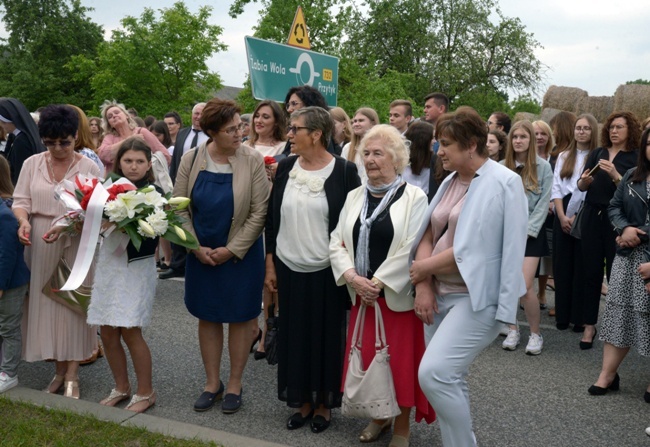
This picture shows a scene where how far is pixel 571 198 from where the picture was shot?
698cm

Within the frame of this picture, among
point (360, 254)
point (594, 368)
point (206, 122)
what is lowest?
point (594, 368)

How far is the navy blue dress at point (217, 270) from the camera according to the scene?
181 inches

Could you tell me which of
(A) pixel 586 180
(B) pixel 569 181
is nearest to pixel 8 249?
(A) pixel 586 180

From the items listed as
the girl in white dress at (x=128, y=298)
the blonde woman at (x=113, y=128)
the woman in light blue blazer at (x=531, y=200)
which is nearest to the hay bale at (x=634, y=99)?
the woman in light blue blazer at (x=531, y=200)

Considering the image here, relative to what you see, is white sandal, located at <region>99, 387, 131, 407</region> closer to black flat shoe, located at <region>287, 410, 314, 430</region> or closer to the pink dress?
the pink dress

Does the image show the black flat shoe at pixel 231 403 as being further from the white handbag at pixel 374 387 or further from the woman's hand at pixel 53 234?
the woman's hand at pixel 53 234

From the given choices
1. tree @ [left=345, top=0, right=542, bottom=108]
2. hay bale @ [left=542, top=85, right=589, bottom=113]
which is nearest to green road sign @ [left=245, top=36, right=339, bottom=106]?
hay bale @ [left=542, top=85, right=589, bottom=113]

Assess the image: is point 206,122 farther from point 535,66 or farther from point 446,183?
point 535,66

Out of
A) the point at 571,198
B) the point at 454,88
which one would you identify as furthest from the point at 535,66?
the point at 571,198

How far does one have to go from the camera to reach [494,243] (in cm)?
343

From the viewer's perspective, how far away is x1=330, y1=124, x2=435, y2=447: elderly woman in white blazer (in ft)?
13.0

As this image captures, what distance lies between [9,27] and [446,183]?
182 ft

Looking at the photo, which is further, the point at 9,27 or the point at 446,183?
the point at 9,27

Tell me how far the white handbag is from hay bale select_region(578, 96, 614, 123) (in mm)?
A: 19210
